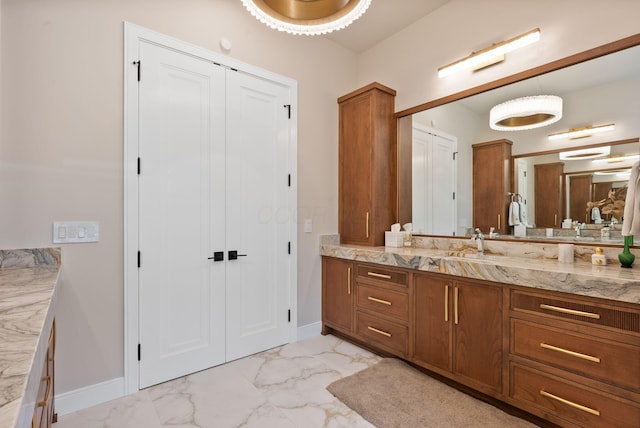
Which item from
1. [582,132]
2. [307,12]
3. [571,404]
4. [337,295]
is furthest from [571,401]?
[307,12]

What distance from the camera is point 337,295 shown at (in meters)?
3.03

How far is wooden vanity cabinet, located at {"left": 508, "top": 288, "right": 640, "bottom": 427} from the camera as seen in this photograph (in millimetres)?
1469

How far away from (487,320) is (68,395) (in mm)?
2597

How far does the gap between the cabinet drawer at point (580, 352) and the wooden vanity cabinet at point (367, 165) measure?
4.81 feet

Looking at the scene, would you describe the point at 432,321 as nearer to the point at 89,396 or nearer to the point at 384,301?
the point at 384,301

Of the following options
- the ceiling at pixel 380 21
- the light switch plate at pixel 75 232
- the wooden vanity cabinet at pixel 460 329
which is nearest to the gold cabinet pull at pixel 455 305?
the wooden vanity cabinet at pixel 460 329

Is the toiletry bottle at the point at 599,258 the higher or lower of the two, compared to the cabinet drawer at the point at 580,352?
higher

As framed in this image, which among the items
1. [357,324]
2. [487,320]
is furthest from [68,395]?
[487,320]

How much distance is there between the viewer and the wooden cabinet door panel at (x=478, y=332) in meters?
1.91

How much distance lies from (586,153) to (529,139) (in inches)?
14.2

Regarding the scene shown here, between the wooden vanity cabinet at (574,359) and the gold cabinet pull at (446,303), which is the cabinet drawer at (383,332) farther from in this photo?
the wooden vanity cabinet at (574,359)

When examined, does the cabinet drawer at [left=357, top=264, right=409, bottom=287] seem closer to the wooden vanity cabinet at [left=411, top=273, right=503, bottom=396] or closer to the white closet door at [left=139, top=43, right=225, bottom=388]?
the wooden vanity cabinet at [left=411, top=273, right=503, bottom=396]

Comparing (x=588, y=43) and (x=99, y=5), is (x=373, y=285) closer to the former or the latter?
(x=588, y=43)

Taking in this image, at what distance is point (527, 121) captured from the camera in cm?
234
